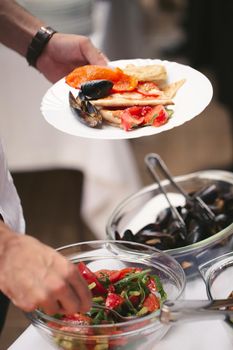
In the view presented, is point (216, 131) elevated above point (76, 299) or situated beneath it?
situated beneath

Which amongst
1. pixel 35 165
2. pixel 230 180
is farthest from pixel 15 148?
pixel 230 180

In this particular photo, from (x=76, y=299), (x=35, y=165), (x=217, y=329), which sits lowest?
(x=35, y=165)

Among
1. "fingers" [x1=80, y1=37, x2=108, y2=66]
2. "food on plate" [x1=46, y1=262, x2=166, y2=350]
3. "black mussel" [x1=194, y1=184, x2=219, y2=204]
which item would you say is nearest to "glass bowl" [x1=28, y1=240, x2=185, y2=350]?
"food on plate" [x1=46, y1=262, x2=166, y2=350]

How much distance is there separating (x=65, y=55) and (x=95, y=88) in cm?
18

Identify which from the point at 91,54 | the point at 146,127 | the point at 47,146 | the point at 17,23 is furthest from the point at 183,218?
the point at 47,146

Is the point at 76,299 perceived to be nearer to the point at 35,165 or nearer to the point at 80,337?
the point at 80,337

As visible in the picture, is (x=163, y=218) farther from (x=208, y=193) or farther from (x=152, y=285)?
(x=152, y=285)

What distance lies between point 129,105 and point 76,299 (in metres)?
0.40

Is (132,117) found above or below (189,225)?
above

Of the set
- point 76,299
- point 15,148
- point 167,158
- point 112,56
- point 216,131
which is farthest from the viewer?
point 216,131

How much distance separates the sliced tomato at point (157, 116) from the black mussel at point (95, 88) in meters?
0.09

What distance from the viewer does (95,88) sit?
3.30 ft

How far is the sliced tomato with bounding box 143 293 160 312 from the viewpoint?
0.82 metres

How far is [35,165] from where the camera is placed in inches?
80.0
